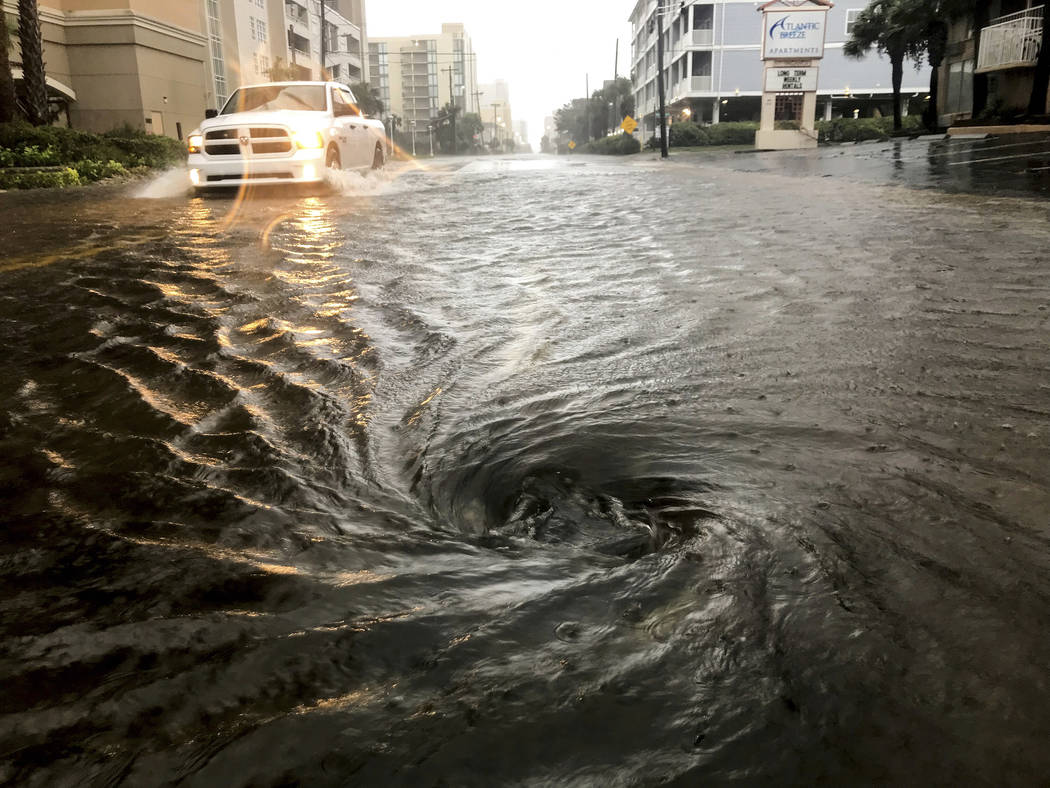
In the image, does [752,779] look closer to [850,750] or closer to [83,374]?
[850,750]

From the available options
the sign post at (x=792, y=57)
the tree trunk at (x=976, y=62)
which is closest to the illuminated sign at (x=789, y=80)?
the sign post at (x=792, y=57)

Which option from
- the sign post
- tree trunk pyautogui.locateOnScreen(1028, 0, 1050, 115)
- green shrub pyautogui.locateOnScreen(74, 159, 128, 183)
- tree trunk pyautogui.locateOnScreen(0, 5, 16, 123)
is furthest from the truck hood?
the sign post

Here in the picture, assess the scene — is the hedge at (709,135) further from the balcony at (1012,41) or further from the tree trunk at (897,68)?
the balcony at (1012,41)

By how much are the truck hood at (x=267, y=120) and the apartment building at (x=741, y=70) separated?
51.1 metres

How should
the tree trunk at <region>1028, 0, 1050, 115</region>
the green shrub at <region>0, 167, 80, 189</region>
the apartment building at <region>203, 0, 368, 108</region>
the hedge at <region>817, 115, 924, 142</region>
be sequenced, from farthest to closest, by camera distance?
the apartment building at <region>203, 0, 368, 108</region> → the hedge at <region>817, 115, 924, 142</region> → the tree trunk at <region>1028, 0, 1050, 115</region> → the green shrub at <region>0, 167, 80, 189</region>

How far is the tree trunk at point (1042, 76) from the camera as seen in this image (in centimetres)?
2092

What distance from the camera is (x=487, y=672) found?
4.91 ft

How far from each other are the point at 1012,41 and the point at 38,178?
25747mm

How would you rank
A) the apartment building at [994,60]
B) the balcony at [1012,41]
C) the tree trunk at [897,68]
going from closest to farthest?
the balcony at [1012,41] < the apartment building at [994,60] < the tree trunk at [897,68]

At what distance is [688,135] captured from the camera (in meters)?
47.9

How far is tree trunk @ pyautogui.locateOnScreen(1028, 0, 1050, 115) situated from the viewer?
20922 millimetres

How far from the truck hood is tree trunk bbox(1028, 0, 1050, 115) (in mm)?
19302

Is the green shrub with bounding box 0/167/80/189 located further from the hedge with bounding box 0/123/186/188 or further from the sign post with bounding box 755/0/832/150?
the sign post with bounding box 755/0/832/150

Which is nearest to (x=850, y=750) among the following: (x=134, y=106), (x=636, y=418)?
(x=636, y=418)
